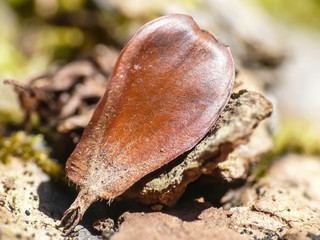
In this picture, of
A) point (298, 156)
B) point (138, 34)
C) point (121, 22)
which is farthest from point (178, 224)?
point (121, 22)

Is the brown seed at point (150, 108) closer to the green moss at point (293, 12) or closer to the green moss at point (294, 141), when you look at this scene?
the green moss at point (294, 141)

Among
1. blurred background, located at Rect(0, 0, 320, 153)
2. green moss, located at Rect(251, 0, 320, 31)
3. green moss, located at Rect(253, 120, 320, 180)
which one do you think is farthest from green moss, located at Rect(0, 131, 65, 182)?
green moss, located at Rect(251, 0, 320, 31)

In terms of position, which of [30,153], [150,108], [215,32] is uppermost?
[150,108]

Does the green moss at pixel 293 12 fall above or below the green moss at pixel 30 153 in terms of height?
above

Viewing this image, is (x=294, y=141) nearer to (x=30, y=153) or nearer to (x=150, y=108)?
(x=150, y=108)

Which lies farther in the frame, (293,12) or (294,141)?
(293,12)

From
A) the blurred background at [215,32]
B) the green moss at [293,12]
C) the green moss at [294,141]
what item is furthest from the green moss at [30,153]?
the green moss at [293,12]

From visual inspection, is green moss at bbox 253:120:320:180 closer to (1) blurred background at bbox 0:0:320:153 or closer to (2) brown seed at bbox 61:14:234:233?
(1) blurred background at bbox 0:0:320:153

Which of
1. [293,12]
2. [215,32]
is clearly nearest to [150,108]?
[215,32]
